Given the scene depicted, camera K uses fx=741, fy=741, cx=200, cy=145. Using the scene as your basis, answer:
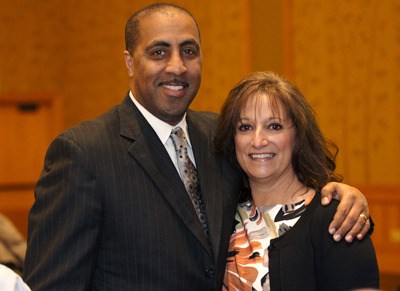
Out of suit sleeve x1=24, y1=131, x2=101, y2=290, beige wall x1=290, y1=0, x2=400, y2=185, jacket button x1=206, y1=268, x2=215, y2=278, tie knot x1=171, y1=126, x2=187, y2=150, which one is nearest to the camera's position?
suit sleeve x1=24, y1=131, x2=101, y2=290

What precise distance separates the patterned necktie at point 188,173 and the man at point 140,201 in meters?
0.02

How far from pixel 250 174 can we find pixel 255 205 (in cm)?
12

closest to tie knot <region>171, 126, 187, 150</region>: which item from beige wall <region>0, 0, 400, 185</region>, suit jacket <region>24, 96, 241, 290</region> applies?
suit jacket <region>24, 96, 241, 290</region>

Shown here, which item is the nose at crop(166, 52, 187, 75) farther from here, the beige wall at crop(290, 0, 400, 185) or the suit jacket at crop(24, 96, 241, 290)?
the beige wall at crop(290, 0, 400, 185)

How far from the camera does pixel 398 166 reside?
520 centimetres

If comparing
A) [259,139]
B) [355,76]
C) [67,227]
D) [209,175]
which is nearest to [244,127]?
[259,139]

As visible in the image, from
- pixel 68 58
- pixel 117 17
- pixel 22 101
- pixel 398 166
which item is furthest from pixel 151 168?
pixel 68 58

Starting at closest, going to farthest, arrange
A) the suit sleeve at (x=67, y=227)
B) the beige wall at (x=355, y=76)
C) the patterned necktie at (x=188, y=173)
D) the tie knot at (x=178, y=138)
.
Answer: the suit sleeve at (x=67, y=227), the patterned necktie at (x=188, y=173), the tie knot at (x=178, y=138), the beige wall at (x=355, y=76)

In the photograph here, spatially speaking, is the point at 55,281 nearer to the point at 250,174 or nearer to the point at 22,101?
the point at 250,174

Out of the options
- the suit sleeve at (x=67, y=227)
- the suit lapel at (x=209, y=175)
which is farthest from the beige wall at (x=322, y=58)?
the suit sleeve at (x=67, y=227)

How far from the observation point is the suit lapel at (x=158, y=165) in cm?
232

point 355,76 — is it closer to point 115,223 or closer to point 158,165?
point 158,165

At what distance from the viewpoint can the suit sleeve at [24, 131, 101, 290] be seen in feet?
7.19

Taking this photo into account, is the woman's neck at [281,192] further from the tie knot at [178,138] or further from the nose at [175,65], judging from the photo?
the nose at [175,65]
